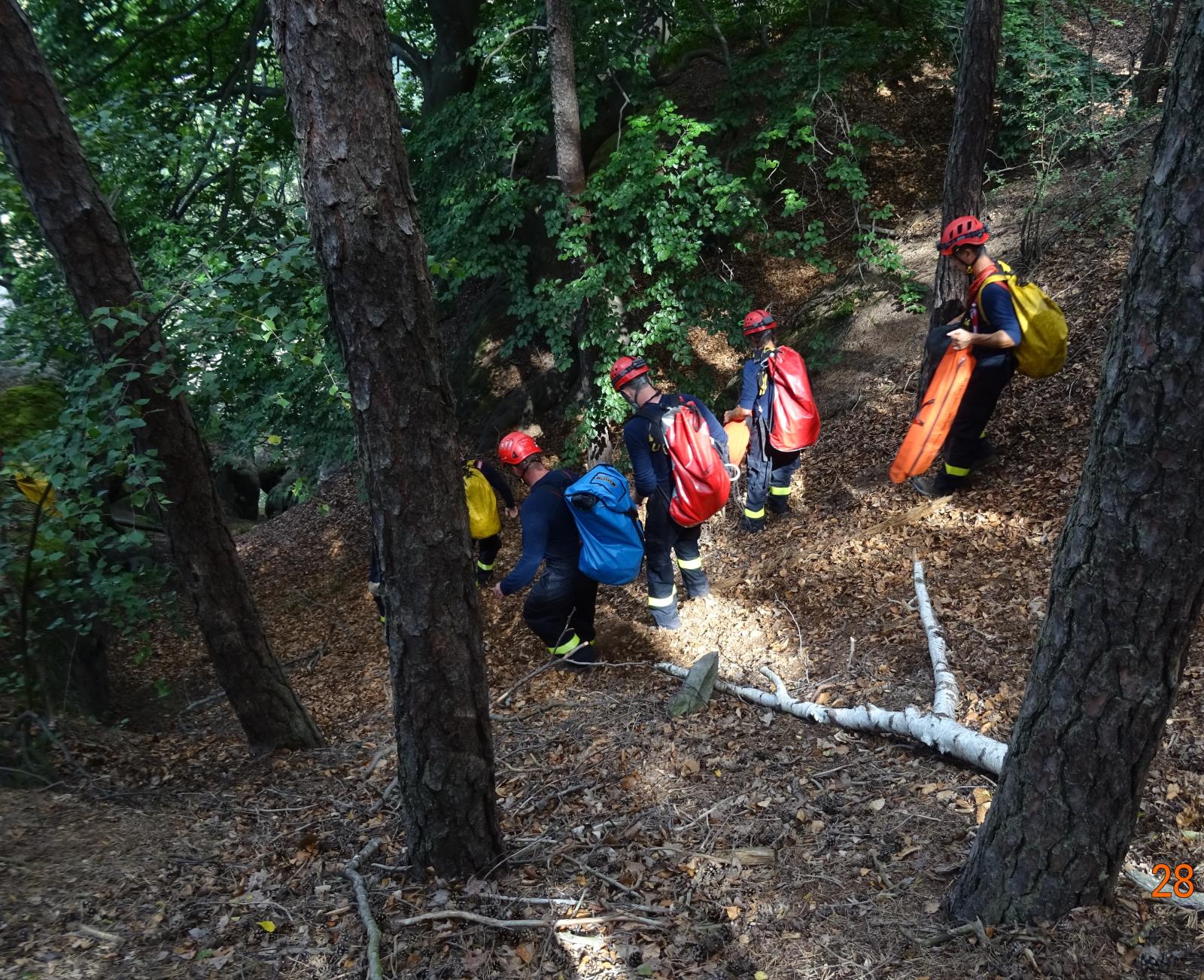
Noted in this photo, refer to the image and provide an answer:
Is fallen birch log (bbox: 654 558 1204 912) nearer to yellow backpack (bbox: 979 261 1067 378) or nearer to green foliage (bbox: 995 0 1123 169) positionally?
yellow backpack (bbox: 979 261 1067 378)

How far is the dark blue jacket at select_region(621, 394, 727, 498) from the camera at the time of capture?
20.9ft

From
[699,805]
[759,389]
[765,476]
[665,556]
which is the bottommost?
[699,805]

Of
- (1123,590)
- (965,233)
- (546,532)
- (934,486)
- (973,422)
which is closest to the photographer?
(1123,590)

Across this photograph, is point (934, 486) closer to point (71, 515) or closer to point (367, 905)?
point (367, 905)

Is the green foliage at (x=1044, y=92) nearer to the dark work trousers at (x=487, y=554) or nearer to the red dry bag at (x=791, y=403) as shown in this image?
the red dry bag at (x=791, y=403)

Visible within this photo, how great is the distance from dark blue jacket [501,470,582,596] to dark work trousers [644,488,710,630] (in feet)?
2.24

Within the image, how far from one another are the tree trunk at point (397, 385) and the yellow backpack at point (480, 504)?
4255 millimetres

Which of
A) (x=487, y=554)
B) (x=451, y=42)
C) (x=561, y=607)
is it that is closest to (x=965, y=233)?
(x=561, y=607)

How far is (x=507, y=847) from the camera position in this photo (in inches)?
154

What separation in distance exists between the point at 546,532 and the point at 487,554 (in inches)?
90.1

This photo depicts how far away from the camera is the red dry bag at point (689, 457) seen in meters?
6.24

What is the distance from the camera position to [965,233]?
230 inches

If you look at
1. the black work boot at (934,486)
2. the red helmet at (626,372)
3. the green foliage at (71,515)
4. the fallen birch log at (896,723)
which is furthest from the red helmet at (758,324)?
the green foliage at (71,515)

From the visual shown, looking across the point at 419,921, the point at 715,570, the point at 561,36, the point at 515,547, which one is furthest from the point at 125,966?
the point at 561,36
